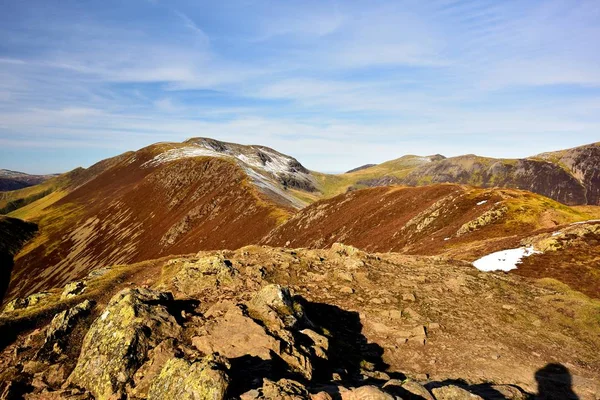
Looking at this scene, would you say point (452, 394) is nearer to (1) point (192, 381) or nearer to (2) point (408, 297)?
(1) point (192, 381)

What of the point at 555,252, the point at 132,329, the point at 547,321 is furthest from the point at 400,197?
the point at 132,329

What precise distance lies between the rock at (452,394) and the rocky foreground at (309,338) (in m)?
0.04

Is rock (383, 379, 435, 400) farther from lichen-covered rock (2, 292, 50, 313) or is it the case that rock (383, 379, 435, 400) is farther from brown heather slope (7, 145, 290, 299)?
brown heather slope (7, 145, 290, 299)

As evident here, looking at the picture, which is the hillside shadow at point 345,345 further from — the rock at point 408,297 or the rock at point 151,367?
the rock at point 151,367

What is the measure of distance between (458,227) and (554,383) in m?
42.3

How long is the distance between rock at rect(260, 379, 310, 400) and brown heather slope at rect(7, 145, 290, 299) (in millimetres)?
89673

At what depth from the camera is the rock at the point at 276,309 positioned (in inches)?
A: 606

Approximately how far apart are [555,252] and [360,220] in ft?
160

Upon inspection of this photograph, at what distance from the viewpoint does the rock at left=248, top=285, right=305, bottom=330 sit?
15383mm

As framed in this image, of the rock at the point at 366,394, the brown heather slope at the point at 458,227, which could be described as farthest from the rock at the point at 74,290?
the brown heather slope at the point at 458,227

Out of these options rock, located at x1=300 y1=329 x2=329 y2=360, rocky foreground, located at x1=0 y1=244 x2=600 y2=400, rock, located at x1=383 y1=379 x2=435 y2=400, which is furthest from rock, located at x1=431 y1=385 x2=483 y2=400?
rock, located at x1=300 y1=329 x2=329 y2=360

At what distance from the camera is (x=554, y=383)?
1595cm

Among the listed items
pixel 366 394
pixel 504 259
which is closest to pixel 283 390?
pixel 366 394

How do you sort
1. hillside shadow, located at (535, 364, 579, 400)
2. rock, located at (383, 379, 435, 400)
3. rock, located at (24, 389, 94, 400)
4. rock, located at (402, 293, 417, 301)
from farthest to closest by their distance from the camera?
rock, located at (402, 293, 417, 301)
hillside shadow, located at (535, 364, 579, 400)
rock, located at (24, 389, 94, 400)
rock, located at (383, 379, 435, 400)
